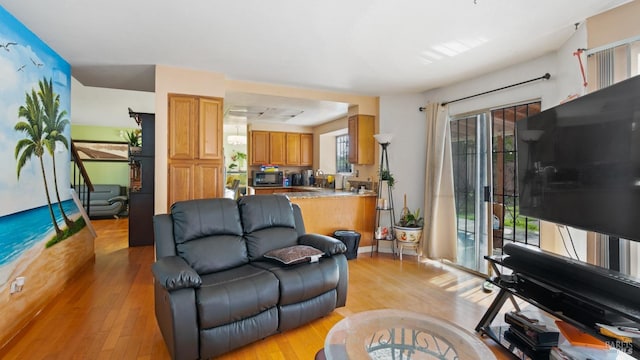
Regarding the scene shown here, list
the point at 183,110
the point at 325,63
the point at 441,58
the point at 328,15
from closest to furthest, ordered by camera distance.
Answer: the point at 328,15
the point at 441,58
the point at 325,63
the point at 183,110

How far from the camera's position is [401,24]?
2484 millimetres

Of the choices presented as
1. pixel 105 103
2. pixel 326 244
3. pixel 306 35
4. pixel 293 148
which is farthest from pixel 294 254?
pixel 105 103

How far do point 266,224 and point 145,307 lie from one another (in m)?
1.35

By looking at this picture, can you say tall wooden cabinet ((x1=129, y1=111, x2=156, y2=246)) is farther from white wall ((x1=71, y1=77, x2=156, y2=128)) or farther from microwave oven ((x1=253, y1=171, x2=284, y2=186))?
microwave oven ((x1=253, y1=171, x2=284, y2=186))

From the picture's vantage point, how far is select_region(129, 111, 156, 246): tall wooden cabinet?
16.2ft

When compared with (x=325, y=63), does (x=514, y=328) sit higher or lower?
lower

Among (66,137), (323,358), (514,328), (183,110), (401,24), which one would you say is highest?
(401,24)

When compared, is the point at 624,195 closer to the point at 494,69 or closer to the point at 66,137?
the point at 494,69

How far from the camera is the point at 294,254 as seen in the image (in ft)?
8.22

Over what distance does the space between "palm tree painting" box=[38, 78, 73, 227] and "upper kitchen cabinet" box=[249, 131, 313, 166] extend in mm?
3766

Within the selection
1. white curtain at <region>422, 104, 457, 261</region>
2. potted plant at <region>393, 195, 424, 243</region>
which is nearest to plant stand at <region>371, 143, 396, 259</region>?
potted plant at <region>393, 195, 424, 243</region>

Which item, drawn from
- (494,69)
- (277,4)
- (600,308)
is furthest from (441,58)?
(600,308)

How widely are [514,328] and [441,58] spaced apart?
256cm

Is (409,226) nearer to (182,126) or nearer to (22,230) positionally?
(182,126)
